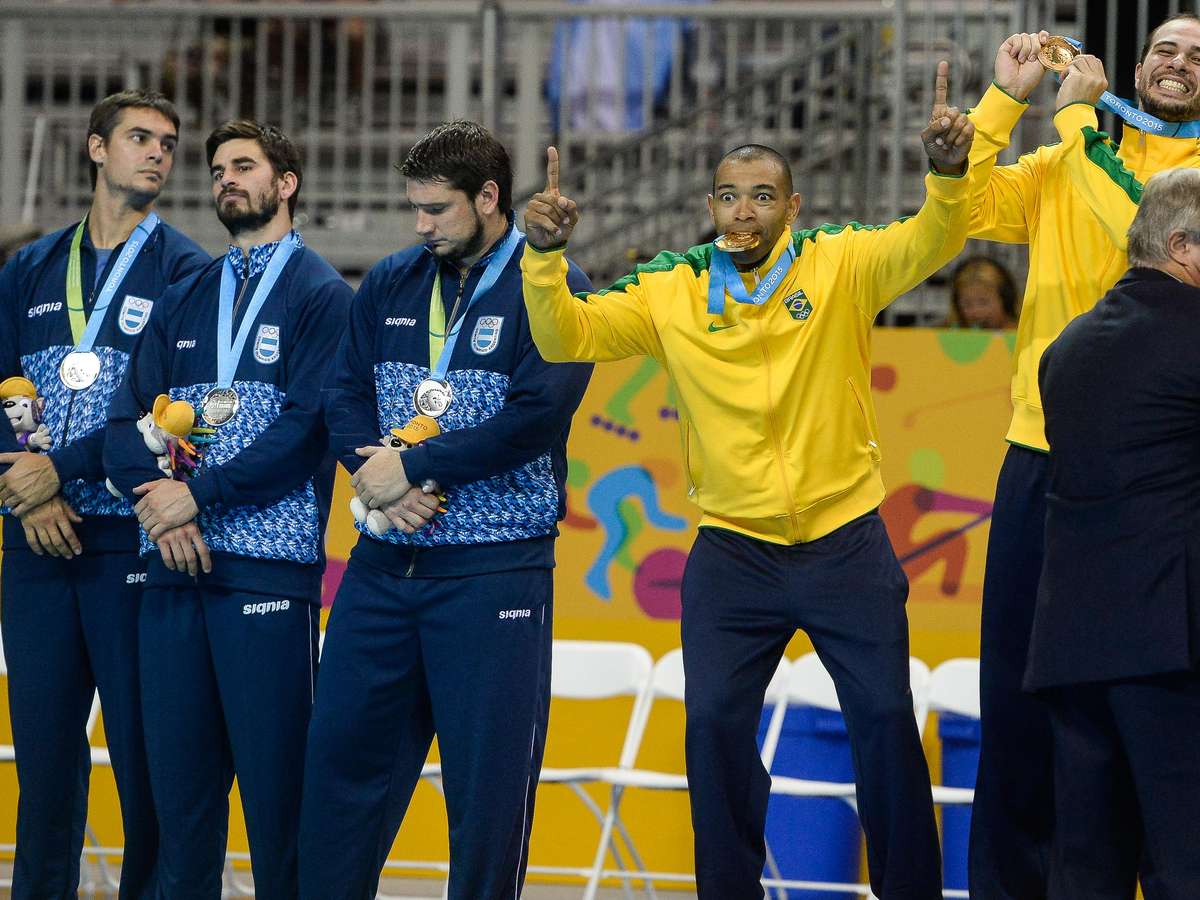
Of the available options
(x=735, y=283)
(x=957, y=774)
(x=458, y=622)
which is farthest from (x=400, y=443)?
(x=957, y=774)

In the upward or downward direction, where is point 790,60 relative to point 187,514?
upward

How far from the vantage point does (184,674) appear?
4504mm

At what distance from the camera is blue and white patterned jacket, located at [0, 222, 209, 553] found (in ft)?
15.7

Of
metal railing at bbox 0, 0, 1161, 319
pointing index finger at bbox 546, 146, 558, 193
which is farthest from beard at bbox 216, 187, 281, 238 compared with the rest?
metal railing at bbox 0, 0, 1161, 319

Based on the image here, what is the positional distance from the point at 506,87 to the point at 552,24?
45.4 inches

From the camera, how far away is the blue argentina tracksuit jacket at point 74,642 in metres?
4.70

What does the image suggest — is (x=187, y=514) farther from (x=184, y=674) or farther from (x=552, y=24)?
(x=552, y=24)

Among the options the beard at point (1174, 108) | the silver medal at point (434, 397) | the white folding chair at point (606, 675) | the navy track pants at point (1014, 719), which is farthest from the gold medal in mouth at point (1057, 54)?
the white folding chair at point (606, 675)

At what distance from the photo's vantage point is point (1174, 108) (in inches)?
161


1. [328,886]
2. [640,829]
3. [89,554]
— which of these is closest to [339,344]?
[89,554]

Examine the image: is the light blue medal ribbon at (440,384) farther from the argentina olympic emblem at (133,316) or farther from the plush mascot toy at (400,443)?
the argentina olympic emblem at (133,316)

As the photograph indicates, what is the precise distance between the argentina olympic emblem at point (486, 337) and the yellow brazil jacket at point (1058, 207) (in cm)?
120

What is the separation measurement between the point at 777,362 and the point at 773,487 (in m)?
0.31

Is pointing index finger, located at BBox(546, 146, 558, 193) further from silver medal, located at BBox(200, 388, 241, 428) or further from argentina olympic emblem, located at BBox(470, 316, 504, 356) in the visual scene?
silver medal, located at BBox(200, 388, 241, 428)
